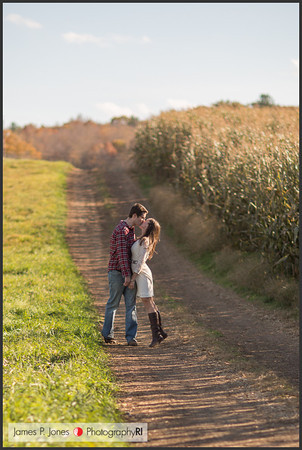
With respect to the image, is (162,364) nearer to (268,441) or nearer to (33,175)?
(268,441)

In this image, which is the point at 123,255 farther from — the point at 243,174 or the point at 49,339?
the point at 243,174

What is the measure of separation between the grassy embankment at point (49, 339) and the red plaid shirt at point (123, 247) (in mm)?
1282

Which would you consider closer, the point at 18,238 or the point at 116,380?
the point at 116,380

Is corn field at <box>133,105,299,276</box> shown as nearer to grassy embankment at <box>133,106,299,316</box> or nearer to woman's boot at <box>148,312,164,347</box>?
grassy embankment at <box>133,106,299,316</box>

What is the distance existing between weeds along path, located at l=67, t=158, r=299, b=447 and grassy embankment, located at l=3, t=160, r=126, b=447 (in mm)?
385

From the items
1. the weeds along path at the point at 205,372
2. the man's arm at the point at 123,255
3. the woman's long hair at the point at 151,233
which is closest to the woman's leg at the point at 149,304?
the man's arm at the point at 123,255

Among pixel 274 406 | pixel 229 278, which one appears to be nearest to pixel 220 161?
pixel 229 278

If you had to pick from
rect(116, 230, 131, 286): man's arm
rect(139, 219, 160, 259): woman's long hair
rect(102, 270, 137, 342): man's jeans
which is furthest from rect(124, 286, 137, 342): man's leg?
rect(139, 219, 160, 259): woman's long hair

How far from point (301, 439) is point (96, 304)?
6.82 metres

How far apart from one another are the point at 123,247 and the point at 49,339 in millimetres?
1854

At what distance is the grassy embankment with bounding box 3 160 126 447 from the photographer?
495cm

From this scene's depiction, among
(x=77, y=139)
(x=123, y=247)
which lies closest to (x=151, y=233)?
(x=123, y=247)

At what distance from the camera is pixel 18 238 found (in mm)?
18297

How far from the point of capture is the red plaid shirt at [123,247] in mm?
7953
